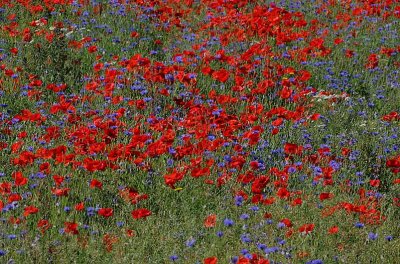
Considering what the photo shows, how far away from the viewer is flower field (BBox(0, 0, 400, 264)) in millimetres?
4699

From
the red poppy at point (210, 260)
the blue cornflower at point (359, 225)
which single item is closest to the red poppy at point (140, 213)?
the red poppy at point (210, 260)

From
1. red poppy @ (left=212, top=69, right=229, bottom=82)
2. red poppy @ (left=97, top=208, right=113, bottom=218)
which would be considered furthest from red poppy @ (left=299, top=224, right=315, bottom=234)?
red poppy @ (left=212, top=69, right=229, bottom=82)

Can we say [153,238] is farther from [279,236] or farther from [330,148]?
[330,148]

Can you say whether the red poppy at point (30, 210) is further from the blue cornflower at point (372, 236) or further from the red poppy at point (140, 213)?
the blue cornflower at point (372, 236)

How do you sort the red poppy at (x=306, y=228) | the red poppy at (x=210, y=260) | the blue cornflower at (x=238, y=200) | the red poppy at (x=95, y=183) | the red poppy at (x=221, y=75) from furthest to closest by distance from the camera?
the red poppy at (x=221, y=75) < the blue cornflower at (x=238, y=200) < the red poppy at (x=95, y=183) < the red poppy at (x=306, y=228) < the red poppy at (x=210, y=260)

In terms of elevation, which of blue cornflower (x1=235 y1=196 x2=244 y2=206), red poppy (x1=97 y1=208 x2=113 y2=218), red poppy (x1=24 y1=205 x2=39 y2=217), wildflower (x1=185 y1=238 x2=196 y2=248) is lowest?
blue cornflower (x1=235 y1=196 x2=244 y2=206)

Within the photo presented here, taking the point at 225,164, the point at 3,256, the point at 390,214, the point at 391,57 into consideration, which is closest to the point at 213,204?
the point at 225,164

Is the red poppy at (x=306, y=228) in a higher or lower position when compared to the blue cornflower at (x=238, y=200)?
higher

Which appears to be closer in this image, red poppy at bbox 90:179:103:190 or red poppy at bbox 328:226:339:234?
red poppy at bbox 328:226:339:234

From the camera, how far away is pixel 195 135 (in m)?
5.99

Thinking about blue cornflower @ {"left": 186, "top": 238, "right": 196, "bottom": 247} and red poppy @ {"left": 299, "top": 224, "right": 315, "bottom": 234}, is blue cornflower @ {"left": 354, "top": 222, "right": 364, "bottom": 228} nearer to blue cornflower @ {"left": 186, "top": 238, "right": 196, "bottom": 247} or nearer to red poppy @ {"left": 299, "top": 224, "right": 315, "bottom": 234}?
red poppy @ {"left": 299, "top": 224, "right": 315, "bottom": 234}

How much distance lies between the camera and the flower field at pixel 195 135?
15.4 ft

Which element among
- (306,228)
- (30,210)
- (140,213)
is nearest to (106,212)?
(140,213)

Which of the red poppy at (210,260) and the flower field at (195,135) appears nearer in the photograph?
the red poppy at (210,260)
